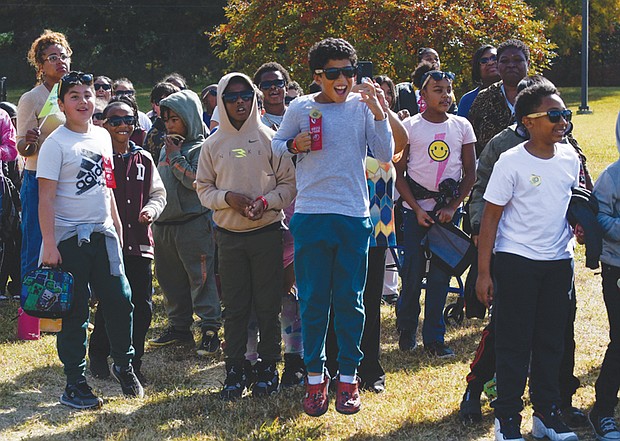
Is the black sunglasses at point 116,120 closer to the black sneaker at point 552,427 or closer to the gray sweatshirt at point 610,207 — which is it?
the gray sweatshirt at point 610,207

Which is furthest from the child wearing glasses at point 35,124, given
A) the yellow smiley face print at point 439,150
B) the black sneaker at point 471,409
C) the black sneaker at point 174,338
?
the black sneaker at point 471,409

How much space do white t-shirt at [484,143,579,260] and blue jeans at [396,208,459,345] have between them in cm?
202

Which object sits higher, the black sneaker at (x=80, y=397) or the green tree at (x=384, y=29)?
the green tree at (x=384, y=29)

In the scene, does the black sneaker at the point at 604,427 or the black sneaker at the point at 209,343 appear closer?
the black sneaker at the point at 604,427

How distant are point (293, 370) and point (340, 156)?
1.80m

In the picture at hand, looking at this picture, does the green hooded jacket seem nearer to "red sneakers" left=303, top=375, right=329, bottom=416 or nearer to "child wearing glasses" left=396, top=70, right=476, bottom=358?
"child wearing glasses" left=396, top=70, right=476, bottom=358

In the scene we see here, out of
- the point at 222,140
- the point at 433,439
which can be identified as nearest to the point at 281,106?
the point at 222,140

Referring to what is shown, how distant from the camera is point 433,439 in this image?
5480mm

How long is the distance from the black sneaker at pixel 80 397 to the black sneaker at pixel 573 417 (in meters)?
2.97

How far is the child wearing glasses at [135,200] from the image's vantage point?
663 cm

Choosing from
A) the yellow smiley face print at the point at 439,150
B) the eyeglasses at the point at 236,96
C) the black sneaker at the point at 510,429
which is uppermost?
the eyeglasses at the point at 236,96

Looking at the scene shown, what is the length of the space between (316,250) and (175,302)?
8.27 ft

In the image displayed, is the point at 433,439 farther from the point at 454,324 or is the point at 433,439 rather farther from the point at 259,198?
the point at 454,324

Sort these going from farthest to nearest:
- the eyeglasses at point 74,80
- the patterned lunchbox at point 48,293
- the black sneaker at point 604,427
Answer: the eyeglasses at point 74,80
the patterned lunchbox at point 48,293
the black sneaker at point 604,427
